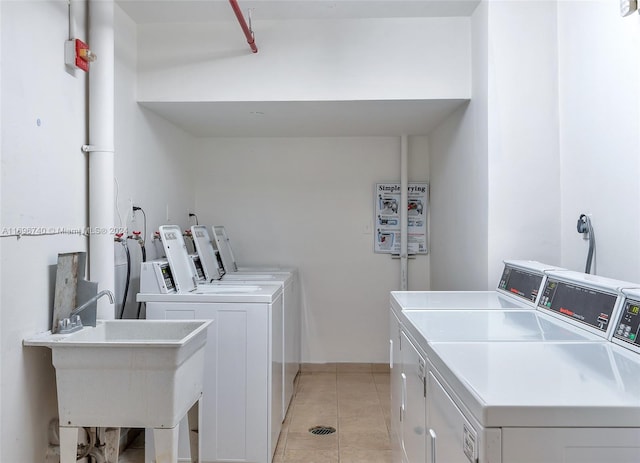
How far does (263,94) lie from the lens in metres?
2.90

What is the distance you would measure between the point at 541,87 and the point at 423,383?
1.95 meters

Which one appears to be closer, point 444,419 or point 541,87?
point 444,419

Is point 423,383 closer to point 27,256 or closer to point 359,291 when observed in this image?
point 27,256

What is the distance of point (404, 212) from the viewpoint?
13.6ft

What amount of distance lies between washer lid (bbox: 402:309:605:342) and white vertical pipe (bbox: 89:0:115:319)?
154 centimetres

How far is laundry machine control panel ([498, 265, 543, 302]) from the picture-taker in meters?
2.06

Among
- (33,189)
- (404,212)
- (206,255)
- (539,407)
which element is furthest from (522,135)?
(33,189)

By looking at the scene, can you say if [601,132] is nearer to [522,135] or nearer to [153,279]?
[522,135]

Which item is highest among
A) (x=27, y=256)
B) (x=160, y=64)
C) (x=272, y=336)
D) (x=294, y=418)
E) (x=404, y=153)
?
(x=160, y=64)

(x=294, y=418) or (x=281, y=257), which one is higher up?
(x=281, y=257)

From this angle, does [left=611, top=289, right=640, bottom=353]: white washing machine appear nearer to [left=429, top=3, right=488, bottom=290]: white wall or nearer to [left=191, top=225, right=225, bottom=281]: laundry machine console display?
[left=429, top=3, right=488, bottom=290]: white wall

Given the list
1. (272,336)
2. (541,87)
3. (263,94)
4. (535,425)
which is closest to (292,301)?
(272,336)

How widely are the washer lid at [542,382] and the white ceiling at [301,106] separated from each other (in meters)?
2.00

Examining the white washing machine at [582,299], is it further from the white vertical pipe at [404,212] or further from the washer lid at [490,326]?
the white vertical pipe at [404,212]
